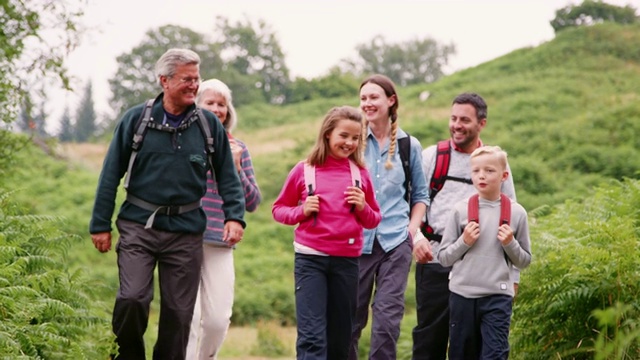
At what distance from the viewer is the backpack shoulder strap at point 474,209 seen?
685 centimetres

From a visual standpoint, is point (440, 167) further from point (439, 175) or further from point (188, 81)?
point (188, 81)

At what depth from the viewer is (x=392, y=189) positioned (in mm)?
7586

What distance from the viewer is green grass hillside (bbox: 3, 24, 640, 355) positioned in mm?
24969

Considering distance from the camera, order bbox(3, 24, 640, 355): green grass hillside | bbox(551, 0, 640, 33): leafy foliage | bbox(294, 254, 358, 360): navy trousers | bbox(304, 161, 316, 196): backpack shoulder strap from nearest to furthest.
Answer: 1. bbox(294, 254, 358, 360): navy trousers
2. bbox(304, 161, 316, 196): backpack shoulder strap
3. bbox(3, 24, 640, 355): green grass hillside
4. bbox(551, 0, 640, 33): leafy foliage

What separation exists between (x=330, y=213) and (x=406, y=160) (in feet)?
4.06

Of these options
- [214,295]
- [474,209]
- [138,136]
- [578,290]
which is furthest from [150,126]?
[578,290]

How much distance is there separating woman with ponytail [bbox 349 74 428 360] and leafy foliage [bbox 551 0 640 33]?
4873 centimetres

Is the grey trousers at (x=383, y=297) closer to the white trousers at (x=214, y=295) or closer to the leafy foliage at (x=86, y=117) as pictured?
the white trousers at (x=214, y=295)

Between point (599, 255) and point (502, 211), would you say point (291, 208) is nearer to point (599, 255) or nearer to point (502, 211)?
point (502, 211)

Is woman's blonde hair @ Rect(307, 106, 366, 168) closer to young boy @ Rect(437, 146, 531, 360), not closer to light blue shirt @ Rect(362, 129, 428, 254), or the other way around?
light blue shirt @ Rect(362, 129, 428, 254)

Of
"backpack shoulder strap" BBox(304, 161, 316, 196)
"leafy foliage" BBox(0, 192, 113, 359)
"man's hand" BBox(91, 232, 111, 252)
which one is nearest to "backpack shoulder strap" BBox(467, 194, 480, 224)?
"backpack shoulder strap" BBox(304, 161, 316, 196)

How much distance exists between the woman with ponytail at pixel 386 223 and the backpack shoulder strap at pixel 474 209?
27.6 inches

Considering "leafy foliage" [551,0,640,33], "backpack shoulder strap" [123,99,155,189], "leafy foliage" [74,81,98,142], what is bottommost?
"leafy foliage" [74,81,98,142]

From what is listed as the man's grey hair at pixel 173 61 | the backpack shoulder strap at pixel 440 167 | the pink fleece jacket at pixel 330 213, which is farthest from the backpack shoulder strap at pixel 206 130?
the backpack shoulder strap at pixel 440 167
